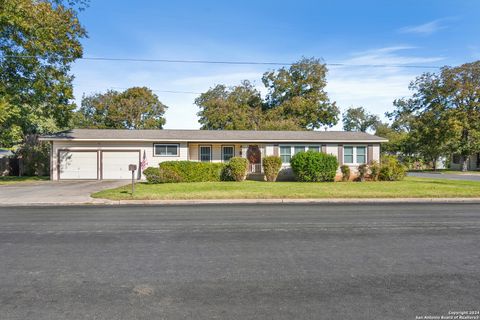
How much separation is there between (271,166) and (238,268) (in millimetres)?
17959

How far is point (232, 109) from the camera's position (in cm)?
5362

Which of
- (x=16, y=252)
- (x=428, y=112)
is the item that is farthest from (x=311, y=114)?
(x=16, y=252)

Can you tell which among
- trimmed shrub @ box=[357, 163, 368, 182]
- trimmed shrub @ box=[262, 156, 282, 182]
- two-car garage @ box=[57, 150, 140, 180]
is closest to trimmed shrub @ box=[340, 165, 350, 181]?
trimmed shrub @ box=[357, 163, 368, 182]

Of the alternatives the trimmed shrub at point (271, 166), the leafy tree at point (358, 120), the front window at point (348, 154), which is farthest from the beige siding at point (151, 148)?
the leafy tree at point (358, 120)

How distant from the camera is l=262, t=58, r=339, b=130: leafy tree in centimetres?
5069

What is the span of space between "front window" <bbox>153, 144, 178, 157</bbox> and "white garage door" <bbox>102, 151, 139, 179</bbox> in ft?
4.85

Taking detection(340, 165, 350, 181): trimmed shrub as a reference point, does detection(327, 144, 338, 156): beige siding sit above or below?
above

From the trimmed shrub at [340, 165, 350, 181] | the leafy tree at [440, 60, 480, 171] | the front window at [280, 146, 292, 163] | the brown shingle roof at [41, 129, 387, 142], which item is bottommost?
the trimmed shrub at [340, 165, 350, 181]

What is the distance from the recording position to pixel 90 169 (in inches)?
978

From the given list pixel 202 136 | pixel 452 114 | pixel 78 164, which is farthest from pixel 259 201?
pixel 452 114

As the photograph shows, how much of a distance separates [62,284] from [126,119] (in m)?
53.5

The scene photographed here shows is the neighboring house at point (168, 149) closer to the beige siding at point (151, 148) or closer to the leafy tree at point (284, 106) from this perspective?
the beige siding at point (151, 148)

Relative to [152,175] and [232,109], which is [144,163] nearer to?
[152,175]

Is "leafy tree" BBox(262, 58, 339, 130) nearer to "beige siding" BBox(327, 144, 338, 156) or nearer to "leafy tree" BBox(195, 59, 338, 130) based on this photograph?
"leafy tree" BBox(195, 59, 338, 130)
